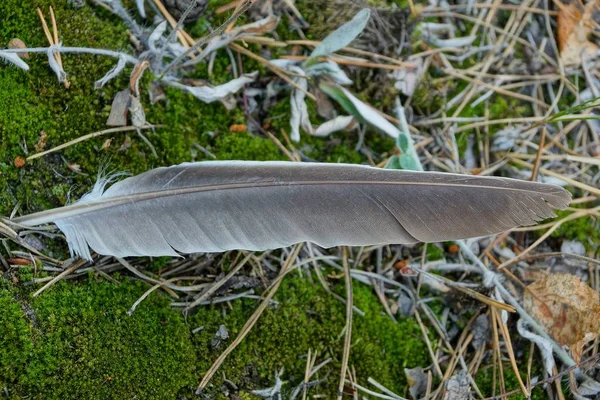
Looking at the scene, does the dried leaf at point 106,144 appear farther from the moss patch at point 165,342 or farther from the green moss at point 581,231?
the green moss at point 581,231

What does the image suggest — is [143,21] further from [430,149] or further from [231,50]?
[430,149]

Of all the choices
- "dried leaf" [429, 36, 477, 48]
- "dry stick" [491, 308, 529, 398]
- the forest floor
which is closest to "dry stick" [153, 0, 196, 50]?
the forest floor

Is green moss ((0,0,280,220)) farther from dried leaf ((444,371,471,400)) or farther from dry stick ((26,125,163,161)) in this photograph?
dried leaf ((444,371,471,400))

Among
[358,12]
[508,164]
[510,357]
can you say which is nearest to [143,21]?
[358,12]

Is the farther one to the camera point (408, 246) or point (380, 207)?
point (408, 246)

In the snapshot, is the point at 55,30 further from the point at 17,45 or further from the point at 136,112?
the point at 136,112

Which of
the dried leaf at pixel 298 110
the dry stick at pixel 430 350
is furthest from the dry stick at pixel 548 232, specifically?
the dried leaf at pixel 298 110

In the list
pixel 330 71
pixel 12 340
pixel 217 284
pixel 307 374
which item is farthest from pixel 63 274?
pixel 330 71
